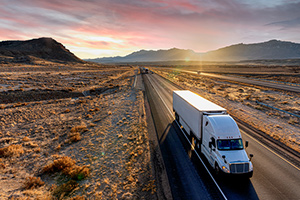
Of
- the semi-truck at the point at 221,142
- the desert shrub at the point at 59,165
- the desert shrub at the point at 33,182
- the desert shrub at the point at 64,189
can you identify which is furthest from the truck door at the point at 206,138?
the desert shrub at the point at 33,182

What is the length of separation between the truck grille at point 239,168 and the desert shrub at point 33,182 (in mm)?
12013

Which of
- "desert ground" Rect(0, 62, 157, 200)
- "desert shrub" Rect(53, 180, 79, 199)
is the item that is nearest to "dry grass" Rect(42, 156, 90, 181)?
"desert ground" Rect(0, 62, 157, 200)

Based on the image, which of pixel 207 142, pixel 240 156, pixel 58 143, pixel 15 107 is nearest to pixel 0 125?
pixel 15 107

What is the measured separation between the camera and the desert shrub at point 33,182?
9216 mm

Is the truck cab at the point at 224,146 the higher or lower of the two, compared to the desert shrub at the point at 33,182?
higher

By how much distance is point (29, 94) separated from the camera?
1251 inches

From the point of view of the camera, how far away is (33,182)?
9414mm

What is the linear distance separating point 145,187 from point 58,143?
10.5 m

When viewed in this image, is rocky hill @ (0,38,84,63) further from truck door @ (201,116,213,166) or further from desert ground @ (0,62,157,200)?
truck door @ (201,116,213,166)

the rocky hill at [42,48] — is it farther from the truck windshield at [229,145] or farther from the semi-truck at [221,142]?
the truck windshield at [229,145]

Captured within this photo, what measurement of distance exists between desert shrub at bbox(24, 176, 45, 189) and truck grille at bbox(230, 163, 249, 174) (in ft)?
39.4

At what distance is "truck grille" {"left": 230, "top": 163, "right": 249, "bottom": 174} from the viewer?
9117 millimetres

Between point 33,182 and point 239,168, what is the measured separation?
1297 centimetres

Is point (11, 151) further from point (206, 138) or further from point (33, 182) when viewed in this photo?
point (206, 138)
